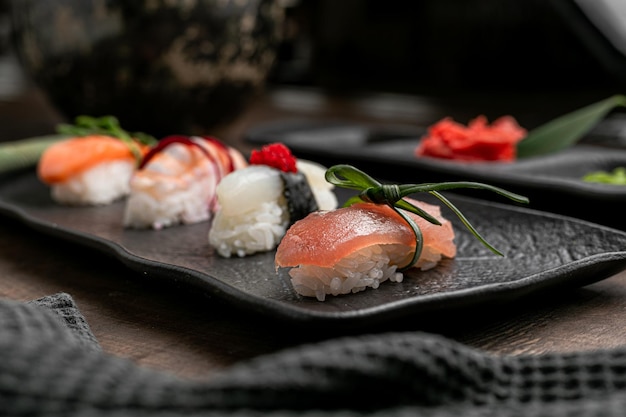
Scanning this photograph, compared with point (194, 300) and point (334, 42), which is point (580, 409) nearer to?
point (194, 300)

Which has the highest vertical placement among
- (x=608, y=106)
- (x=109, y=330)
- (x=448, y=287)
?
(x=608, y=106)

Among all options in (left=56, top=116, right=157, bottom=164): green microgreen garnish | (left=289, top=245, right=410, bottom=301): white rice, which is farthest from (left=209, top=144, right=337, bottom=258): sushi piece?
(left=56, top=116, right=157, bottom=164): green microgreen garnish

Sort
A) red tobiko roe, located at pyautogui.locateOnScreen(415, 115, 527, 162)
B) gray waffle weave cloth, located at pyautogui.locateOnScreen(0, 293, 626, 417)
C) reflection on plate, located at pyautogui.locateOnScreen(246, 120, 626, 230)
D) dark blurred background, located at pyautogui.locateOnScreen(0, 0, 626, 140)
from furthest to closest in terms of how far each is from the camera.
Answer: dark blurred background, located at pyautogui.locateOnScreen(0, 0, 626, 140) < red tobiko roe, located at pyautogui.locateOnScreen(415, 115, 527, 162) < reflection on plate, located at pyautogui.locateOnScreen(246, 120, 626, 230) < gray waffle weave cloth, located at pyautogui.locateOnScreen(0, 293, 626, 417)

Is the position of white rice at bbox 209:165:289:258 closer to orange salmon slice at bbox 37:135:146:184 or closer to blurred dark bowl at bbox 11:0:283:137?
orange salmon slice at bbox 37:135:146:184

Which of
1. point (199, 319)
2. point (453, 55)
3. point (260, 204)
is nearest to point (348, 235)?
point (199, 319)

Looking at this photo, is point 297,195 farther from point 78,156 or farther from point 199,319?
point 78,156

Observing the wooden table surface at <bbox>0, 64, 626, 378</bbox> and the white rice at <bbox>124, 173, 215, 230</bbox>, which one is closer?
the wooden table surface at <bbox>0, 64, 626, 378</bbox>

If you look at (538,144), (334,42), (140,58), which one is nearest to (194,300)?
(538,144)

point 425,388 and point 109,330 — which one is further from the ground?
point 425,388
